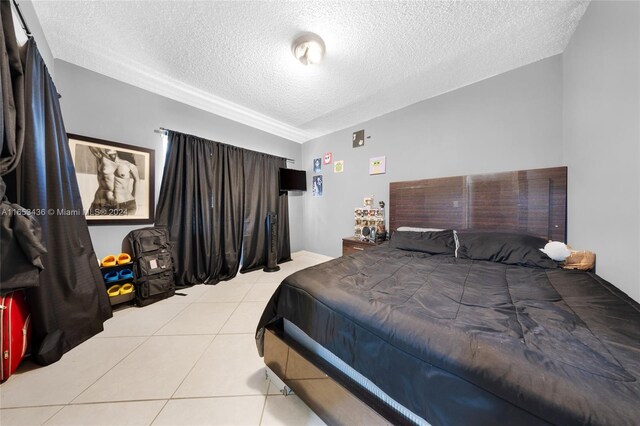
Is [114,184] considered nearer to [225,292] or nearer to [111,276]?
[111,276]

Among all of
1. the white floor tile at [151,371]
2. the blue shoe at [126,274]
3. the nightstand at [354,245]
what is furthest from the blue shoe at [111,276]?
the nightstand at [354,245]

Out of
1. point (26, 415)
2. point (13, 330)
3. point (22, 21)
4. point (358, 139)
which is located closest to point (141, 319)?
point (13, 330)

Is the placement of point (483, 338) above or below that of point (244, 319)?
above

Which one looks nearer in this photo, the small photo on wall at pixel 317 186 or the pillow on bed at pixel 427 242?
the pillow on bed at pixel 427 242

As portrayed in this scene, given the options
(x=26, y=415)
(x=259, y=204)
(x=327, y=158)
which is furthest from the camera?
(x=327, y=158)

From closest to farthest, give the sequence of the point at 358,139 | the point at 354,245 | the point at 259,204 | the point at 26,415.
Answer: the point at 26,415 → the point at 354,245 → the point at 358,139 → the point at 259,204

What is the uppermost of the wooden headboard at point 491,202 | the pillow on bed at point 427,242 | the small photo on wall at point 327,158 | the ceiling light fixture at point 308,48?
the ceiling light fixture at point 308,48

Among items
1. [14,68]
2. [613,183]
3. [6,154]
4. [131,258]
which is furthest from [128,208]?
[613,183]

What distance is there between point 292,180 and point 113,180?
7.97 ft

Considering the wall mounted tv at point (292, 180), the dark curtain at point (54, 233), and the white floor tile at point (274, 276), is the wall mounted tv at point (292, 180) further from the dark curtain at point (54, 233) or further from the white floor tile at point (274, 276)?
the dark curtain at point (54, 233)

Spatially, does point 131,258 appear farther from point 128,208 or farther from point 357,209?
point 357,209

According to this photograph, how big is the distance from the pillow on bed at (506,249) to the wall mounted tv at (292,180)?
280 cm

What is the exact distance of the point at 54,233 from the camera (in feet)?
5.09

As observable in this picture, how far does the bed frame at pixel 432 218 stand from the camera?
2.97 feet
